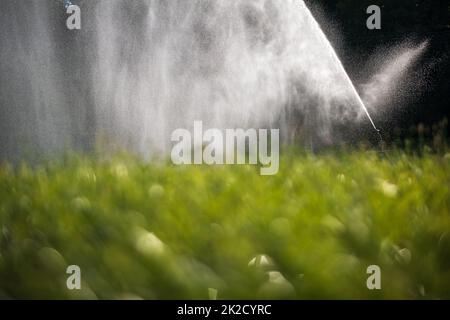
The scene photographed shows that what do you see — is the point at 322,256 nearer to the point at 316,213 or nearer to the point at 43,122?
the point at 316,213

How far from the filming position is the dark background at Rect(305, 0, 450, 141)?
1174cm

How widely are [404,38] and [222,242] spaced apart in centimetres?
1253

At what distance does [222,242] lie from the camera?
1.17 metres

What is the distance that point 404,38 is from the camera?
1241cm

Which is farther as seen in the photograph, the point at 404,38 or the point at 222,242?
the point at 404,38

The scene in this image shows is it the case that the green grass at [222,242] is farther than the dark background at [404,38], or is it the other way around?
the dark background at [404,38]

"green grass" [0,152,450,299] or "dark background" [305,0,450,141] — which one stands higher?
"dark background" [305,0,450,141]

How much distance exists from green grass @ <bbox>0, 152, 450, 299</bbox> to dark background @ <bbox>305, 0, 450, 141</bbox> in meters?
10.00

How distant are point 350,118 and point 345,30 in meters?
5.47

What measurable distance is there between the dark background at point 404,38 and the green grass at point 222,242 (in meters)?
10.00

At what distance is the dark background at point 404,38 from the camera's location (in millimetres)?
11742

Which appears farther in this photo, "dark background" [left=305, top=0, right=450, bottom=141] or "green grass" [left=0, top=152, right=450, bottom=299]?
"dark background" [left=305, top=0, right=450, bottom=141]

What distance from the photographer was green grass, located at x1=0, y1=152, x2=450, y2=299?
1028 millimetres

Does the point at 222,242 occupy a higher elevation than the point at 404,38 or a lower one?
lower
